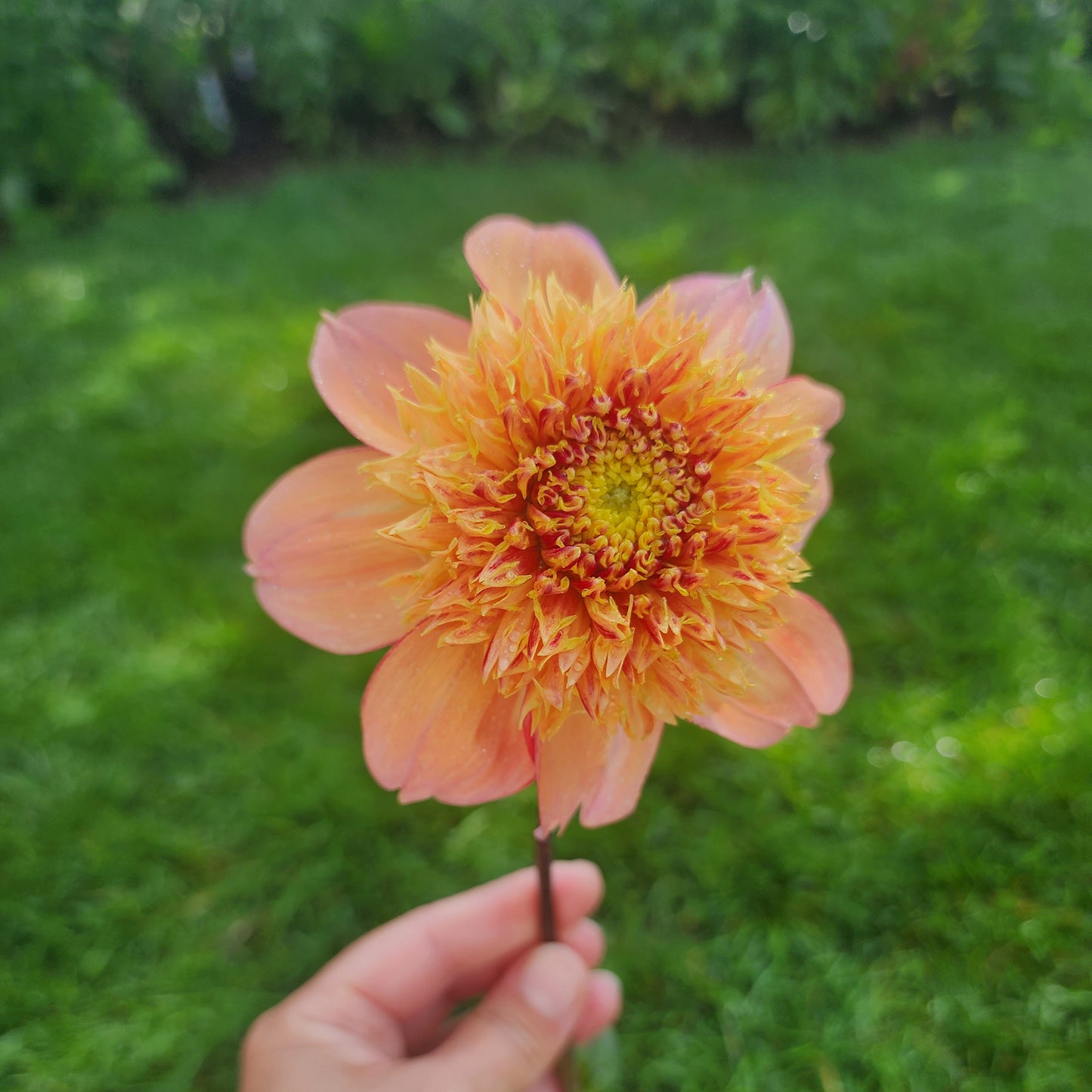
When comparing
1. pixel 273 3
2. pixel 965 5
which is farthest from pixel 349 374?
pixel 965 5

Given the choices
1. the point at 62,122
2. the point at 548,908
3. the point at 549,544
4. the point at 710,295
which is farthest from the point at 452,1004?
the point at 62,122

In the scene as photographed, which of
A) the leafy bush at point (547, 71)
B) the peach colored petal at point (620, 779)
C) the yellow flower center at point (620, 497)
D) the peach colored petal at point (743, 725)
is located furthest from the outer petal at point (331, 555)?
the leafy bush at point (547, 71)

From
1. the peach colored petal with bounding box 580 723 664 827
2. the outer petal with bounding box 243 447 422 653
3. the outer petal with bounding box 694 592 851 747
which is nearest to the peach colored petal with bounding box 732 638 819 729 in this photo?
the outer petal with bounding box 694 592 851 747

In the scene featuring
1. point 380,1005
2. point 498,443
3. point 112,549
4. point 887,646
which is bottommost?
point 887,646

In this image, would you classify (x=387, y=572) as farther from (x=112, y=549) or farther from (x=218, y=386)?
Answer: (x=218, y=386)

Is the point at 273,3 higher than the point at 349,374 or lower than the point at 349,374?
higher

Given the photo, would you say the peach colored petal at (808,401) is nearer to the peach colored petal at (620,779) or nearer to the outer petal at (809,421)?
the outer petal at (809,421)

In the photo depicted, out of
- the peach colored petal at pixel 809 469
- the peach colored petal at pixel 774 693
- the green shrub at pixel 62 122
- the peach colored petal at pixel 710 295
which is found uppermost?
the green shrub at pixel 62 122

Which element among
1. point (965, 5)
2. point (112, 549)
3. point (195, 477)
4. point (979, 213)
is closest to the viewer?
point (112, 549)
